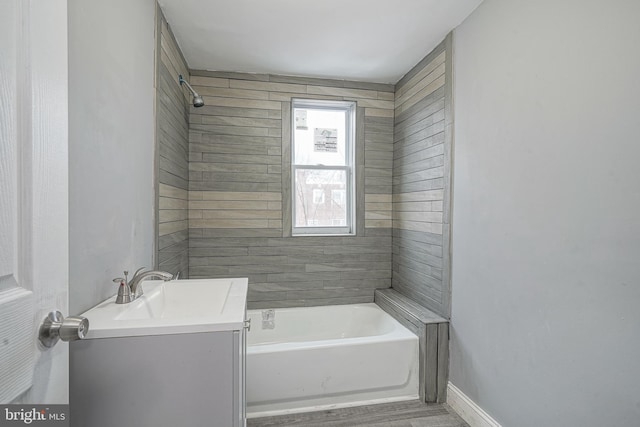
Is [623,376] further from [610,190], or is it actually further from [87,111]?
[87,111]

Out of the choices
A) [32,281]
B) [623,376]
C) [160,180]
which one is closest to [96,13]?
[160,180]

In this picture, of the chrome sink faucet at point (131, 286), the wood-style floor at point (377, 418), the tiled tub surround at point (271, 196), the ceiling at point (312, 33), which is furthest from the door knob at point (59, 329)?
the tiled tub surround at point (271, 196)

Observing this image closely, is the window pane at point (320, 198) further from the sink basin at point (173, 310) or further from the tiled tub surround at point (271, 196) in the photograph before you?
the sink basin at point (173, 310)

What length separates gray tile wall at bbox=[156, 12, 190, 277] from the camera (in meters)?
1.99

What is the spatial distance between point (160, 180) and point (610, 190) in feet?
7.25

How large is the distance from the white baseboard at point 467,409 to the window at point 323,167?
153 centimetres

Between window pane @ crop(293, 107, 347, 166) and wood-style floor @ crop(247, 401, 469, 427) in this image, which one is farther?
window pane @ crop(293, 107, 347, 166)

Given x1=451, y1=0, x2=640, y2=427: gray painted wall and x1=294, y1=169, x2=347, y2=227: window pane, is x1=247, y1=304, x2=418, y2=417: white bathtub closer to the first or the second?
x1=451, y1=0, x2=640, y2=427: gray painted wall

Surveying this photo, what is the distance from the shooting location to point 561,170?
4.65ft

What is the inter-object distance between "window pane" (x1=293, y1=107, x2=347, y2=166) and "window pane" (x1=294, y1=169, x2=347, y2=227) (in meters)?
0.11

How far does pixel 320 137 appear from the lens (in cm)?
310

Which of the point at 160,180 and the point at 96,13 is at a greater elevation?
the point at 96,13
